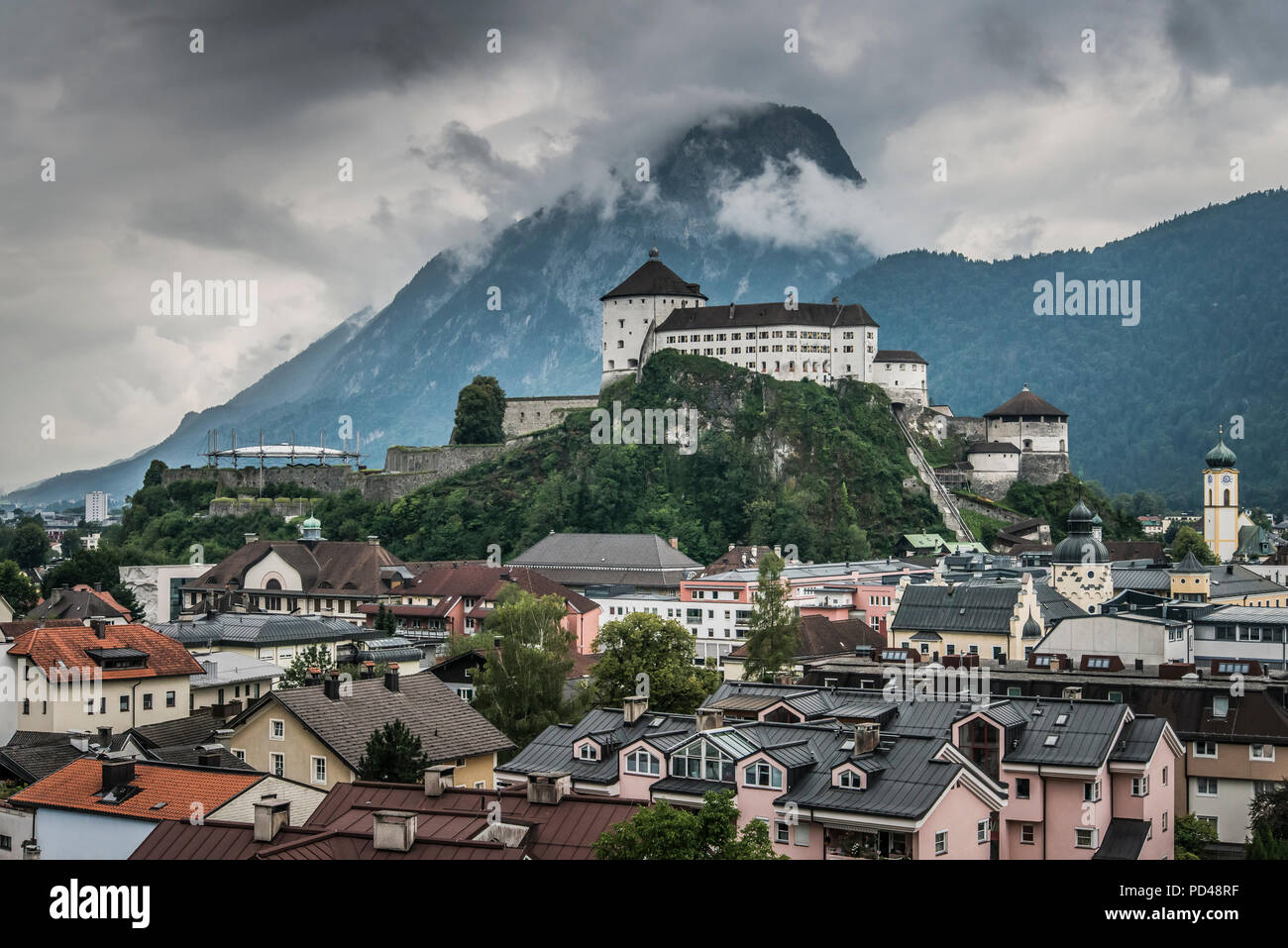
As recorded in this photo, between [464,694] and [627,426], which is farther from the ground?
[627,426]

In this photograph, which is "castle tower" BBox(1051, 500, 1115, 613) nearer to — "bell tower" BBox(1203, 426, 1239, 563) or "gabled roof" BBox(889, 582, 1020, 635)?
"gabled roof" BBox(889, 582, 1020, 635)

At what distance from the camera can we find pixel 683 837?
61.3 feet

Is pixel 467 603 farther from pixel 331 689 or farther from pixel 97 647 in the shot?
pixel 331 689

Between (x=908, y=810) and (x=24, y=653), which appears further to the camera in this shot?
(x=24, y=653)

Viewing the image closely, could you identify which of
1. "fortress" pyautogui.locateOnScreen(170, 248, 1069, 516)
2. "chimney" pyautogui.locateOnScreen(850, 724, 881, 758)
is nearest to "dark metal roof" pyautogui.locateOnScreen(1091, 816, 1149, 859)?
"chimney" pyautogui.locateOnScreen(850, 724, 881, 758)

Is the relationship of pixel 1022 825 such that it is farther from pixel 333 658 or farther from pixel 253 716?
pixel 333 658

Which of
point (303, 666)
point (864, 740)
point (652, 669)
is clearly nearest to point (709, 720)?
point (864, 740)

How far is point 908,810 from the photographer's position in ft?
83.0

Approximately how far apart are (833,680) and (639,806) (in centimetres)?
2547

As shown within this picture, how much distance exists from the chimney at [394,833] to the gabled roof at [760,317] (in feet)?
351

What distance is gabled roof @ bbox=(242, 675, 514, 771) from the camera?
106ft

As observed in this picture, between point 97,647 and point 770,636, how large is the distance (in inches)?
1003
